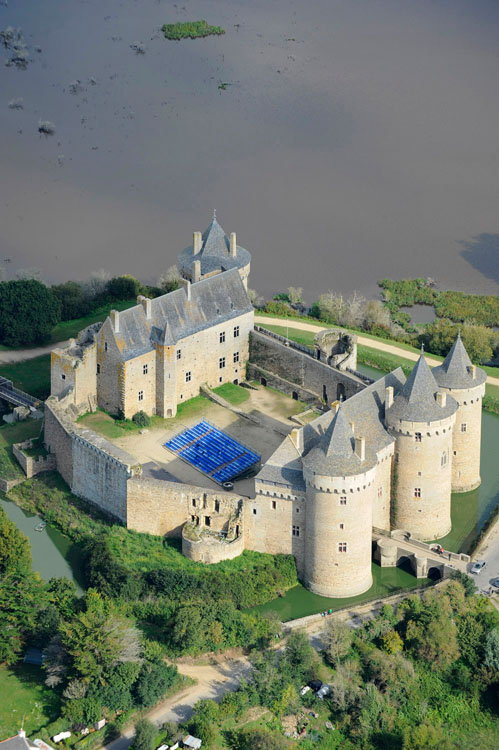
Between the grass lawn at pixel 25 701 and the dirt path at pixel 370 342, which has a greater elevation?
the dirt path at pixel 370 342

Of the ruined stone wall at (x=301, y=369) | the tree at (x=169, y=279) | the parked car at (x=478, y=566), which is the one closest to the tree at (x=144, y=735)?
the parked car at (x=478, y=566)

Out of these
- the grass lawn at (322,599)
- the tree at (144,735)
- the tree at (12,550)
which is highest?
the tree at (12,550)

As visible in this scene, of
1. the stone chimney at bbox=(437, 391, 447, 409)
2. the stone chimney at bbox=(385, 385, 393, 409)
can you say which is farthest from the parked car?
the stone chimney at bbox=(385, 385, 393, 409)

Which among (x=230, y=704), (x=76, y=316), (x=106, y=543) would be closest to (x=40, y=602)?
(x=106, y=543)

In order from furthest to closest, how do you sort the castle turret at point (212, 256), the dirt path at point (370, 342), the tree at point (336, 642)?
the dirt path at point (370, 342) < the castle turret at point (212, 256) < the tree at point (336, 642)

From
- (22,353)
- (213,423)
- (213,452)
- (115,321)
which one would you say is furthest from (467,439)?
(22,353)

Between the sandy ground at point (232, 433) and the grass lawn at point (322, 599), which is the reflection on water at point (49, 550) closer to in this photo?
the sandy ground at point (232, 433)

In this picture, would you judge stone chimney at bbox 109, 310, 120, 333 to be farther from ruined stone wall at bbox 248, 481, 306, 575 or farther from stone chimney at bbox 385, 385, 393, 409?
stone chimney at bbox 385, 385, 393, 409
